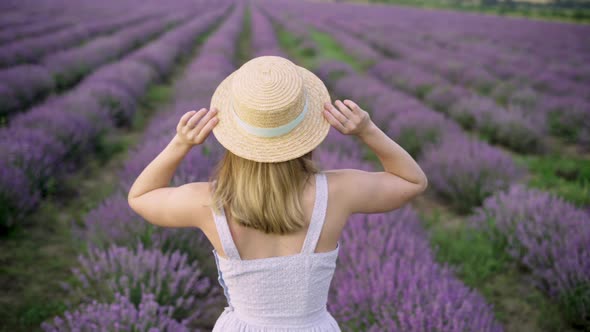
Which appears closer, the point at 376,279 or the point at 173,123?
the point at 376,279

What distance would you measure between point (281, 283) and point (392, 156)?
47 cm

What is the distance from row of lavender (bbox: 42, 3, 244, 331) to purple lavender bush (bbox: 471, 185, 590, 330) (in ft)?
6.43

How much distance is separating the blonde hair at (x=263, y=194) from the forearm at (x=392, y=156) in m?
0.21

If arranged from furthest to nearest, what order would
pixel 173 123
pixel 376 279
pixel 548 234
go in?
pixel 173 123 < pixel 548 234 < pixel 376 279

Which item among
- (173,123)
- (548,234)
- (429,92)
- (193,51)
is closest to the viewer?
(548,234)

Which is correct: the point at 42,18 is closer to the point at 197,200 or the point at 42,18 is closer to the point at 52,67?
the point at 52,67

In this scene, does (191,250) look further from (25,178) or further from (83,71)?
(83,71)

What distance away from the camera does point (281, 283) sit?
48.4 inches

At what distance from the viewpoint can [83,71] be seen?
834 cm

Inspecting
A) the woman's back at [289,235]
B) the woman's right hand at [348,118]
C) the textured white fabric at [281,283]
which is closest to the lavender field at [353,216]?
the textured white fabric at [281,283]

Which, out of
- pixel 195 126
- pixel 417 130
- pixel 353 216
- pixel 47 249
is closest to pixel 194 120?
pixel 195 126

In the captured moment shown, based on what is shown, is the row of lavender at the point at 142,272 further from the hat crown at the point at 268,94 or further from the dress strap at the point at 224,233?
the hat crown at the point at 268,94

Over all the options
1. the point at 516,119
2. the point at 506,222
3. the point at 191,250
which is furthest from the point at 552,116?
the point at 191,250

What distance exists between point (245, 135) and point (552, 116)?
24.1 ft
